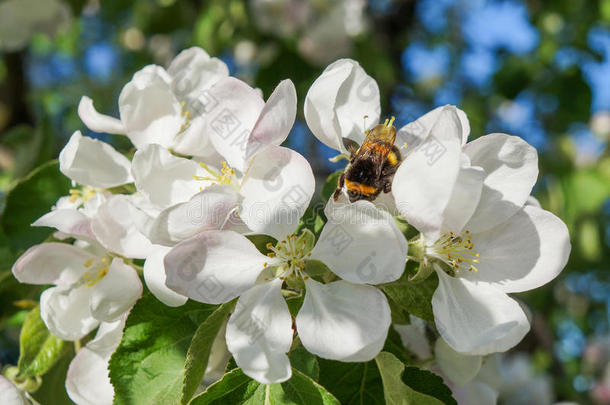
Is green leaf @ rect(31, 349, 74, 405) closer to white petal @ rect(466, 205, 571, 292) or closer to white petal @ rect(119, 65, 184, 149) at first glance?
white petal @ rect(119, 65, 184, 149)

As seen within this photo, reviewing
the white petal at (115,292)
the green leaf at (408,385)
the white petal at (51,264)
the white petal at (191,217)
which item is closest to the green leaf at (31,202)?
the white petal at (51,264)

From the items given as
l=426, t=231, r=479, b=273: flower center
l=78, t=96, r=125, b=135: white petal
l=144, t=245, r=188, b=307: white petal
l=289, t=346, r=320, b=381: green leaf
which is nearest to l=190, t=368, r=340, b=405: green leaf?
l=289, t=346, r=320, b=381: green leaf

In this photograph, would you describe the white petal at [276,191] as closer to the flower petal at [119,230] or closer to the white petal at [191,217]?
the white petal at [191,217]

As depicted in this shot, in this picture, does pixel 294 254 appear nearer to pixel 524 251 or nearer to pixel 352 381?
pixel 352 381

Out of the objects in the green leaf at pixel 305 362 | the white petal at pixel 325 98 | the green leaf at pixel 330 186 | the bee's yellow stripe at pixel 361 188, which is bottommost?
the green leaf at pixel 305 362

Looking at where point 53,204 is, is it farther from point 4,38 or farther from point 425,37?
point 425,37

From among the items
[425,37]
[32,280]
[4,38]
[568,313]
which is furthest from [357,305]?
[568,313]
